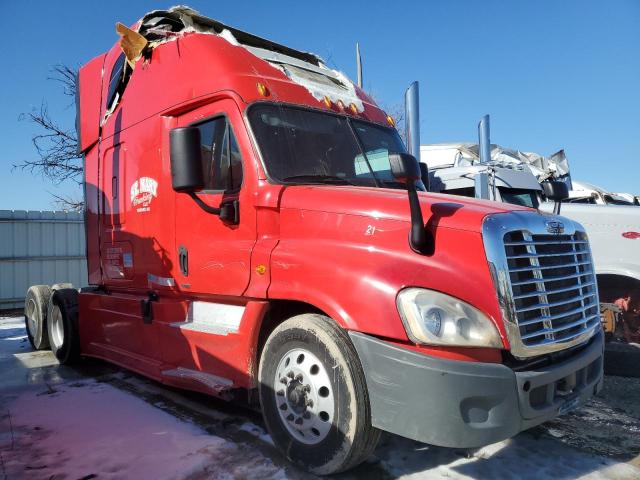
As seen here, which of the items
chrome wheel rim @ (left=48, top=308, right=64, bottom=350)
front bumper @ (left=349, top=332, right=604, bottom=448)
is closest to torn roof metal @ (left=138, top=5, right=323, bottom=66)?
front bumper @ (left=349, top=332, right=604, bottom=448)

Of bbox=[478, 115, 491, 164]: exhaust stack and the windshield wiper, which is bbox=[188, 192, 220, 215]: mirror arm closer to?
the windshield wiper

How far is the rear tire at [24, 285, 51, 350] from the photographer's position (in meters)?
7.40

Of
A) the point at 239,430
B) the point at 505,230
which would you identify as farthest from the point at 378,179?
the point at 239,430

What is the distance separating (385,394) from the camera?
2.76m

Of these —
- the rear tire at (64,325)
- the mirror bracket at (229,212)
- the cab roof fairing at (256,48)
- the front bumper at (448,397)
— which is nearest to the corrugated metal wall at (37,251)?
the rear tire at (64,325)

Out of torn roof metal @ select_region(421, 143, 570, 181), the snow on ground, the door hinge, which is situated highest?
torn roof metal @ select_region(421, 143, 570, 181)

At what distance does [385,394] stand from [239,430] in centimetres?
167

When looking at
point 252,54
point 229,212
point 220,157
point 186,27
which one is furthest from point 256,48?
point 229,212

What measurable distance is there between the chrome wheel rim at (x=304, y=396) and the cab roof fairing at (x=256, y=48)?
236 cm

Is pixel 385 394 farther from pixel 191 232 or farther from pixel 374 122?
pixel 374 122

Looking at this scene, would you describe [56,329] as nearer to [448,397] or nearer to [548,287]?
[448,397]

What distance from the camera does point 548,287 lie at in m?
3.00

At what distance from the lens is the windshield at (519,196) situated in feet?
27.0

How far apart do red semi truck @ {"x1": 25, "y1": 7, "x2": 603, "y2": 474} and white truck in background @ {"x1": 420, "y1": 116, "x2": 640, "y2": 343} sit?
3478mm
